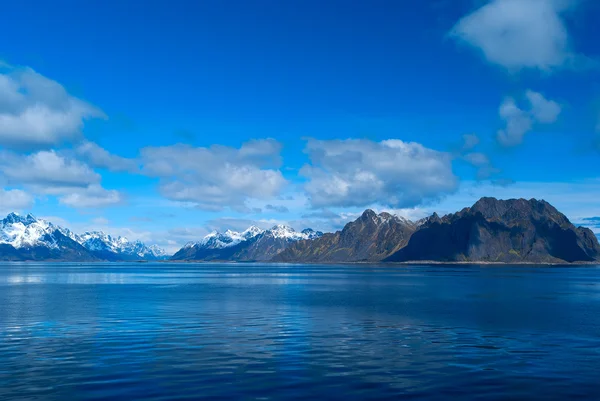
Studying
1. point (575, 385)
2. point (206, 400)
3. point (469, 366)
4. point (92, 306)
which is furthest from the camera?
point (92, 306)

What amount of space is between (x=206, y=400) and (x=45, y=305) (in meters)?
63.4

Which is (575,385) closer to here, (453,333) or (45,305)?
(453,333)

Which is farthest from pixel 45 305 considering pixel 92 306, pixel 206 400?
pixel 206 400

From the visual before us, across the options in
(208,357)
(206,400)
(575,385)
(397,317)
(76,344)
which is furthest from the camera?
(397,317)

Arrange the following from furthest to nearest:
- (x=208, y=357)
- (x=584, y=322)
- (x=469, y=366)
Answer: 1. (x=584, y=322)
2. (x=208, y=357)
3. (x=469, y=366)

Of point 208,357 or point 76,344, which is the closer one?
point 208,357

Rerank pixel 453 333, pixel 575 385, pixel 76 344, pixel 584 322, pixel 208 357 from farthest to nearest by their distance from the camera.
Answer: pixel 584 322 → pixel 453 333 → pixel 76 344 → pixel 208 357 → pixel 575 385

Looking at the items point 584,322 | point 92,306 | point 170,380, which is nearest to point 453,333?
point 584,322

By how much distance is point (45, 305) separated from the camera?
81625mm

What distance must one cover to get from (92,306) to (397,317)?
45591mm

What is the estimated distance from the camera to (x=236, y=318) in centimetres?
6581

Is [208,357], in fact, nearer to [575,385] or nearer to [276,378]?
[276,378]

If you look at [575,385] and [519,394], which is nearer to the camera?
[519,394]

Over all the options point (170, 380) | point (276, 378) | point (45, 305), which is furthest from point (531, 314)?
point (45, 305)
